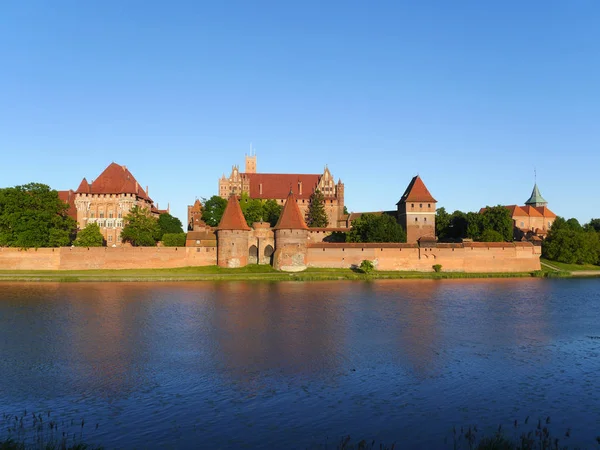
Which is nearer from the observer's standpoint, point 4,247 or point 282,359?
point 282,359

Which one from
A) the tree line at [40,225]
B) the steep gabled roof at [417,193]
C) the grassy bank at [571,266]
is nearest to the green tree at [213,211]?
the tree line at [40,225]

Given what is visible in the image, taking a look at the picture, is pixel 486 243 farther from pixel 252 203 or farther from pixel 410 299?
pixel 252 203

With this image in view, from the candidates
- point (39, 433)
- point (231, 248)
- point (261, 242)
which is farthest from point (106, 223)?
point (39, 433)

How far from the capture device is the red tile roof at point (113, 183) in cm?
4881

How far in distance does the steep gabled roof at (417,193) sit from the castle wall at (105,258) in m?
17.7

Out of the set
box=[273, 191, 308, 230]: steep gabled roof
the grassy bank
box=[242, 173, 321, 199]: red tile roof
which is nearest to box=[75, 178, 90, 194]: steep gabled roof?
box=[242, 173, 321, 199]: red tile roof

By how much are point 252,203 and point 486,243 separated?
21.8m

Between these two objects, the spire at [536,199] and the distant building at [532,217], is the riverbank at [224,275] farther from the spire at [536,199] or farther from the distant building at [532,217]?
the spire at [536,199]

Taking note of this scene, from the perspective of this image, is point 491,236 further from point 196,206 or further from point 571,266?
point 196,206

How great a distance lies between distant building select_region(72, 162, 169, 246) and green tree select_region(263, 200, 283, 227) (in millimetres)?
11461

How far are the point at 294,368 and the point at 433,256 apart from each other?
2858 cm

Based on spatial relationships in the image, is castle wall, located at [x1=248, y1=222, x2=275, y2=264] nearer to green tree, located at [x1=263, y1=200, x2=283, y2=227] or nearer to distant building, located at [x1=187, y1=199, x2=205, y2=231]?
green tree, located at [x1=263, y1=200, x2=283, y2=227]

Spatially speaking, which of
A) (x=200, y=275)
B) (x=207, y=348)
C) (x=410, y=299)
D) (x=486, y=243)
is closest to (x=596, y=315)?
(x=410, y=299)

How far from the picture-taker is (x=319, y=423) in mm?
9984
